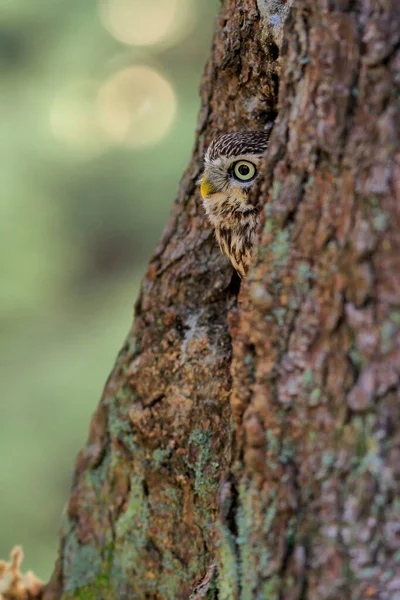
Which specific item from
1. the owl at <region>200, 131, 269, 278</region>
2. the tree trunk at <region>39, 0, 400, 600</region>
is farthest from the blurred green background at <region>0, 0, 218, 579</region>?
the tree trunk at <region>39, 0, 400, 600</region>

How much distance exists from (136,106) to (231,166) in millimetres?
3668

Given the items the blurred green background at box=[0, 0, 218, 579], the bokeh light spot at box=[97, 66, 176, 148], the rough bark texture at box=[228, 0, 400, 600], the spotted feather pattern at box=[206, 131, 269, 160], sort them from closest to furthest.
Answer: the rough bark texture at box=[228, 0, 400, 600]
the spotted feather pattern at box=[206, 131, 269, 160]
the blurred green background at box=[0, 0, 218, 579]
the bokeh light spot at box=[97, 66, 176, 148]

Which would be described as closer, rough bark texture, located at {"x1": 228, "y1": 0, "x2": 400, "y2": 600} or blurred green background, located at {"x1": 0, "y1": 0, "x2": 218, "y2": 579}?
rough bark texture, located at {"x1": 228, "y1": 0, "x2": 400, "y2": 600}

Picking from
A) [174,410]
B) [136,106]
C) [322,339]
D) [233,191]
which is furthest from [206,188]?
[136,106]

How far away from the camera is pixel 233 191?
244cm

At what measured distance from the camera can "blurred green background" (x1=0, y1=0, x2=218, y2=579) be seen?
18.2 ft

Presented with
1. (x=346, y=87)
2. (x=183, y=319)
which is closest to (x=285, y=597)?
(x=346, y=87)

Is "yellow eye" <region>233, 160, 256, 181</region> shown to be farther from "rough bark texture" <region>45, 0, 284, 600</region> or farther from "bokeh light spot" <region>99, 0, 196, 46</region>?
"bokeh light spot" <region>99, 0, 196, 46</region>

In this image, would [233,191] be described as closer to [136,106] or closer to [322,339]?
[322,339]

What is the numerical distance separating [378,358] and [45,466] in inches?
182

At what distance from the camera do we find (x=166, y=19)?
614 centimetres

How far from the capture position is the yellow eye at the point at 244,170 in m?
2.38

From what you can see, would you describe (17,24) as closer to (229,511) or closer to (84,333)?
(84,333)

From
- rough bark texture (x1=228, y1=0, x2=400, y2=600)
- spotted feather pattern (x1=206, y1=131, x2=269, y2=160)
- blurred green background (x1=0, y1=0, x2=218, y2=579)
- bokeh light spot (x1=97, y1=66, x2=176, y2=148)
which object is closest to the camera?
rough bark texture (x1=228, y1=0, x2=400, y2=600)
